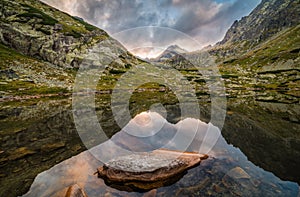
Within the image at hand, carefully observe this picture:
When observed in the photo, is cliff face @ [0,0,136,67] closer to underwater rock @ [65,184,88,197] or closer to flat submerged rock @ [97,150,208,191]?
flat submerged rock @ [97,150,208,191]

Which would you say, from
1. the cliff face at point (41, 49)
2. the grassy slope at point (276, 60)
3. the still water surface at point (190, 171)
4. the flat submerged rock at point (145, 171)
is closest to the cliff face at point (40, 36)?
the cliff face at point (41, 49)

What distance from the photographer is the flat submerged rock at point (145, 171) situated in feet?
38.4

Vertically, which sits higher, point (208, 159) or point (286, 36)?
point (286, 36)

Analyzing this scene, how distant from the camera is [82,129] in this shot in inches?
1014

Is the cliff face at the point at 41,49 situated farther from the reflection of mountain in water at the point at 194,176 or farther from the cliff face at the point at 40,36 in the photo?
the reflection of mountain in water at the point at 194,176

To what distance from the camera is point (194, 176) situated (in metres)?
12.7

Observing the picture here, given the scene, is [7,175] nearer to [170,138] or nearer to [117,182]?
[117,182]

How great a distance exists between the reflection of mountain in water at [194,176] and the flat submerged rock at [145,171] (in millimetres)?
478

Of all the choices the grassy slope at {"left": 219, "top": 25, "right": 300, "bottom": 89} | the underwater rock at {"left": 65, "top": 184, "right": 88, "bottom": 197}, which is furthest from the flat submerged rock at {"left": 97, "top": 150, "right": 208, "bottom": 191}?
the grassy slope at {"left": 219, "top": 25, "right": 300, "bottom": 89}

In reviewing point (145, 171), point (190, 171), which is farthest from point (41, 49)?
point (190, 171)

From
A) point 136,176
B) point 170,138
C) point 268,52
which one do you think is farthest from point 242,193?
point 268,52

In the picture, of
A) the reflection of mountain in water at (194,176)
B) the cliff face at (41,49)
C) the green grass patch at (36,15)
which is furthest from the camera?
Result: the green grass patch at (36,15)

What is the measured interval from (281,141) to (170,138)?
432 inches

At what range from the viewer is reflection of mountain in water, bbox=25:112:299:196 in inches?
432
